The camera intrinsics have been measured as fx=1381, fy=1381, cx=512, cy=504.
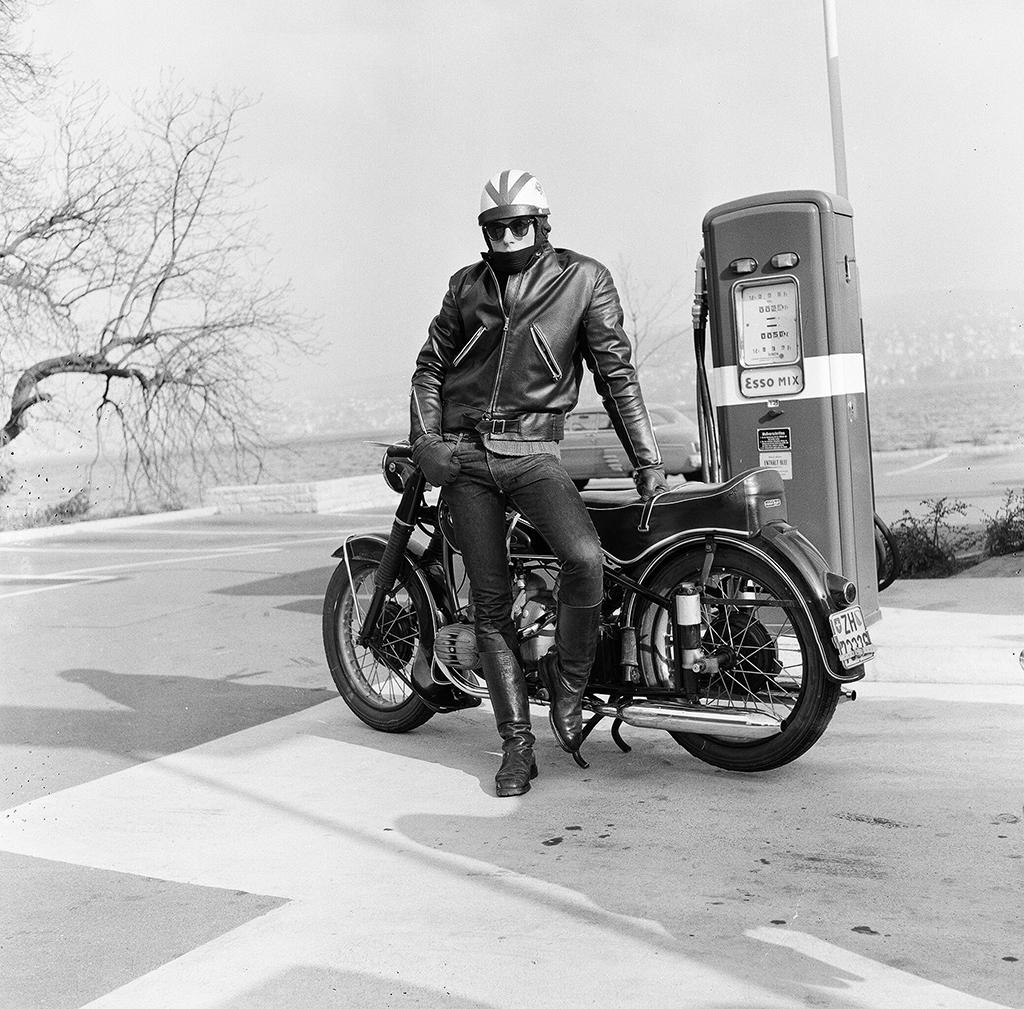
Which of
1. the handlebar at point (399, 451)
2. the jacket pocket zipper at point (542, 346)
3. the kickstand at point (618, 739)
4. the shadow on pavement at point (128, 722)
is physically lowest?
the shadow on pavement at point (128, 722)

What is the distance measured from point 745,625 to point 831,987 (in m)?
1.94

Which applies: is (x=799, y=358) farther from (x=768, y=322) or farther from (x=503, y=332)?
(x=503, y=332)

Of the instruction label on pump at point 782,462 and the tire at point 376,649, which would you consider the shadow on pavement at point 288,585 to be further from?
the instruction label on pump at point 782,462

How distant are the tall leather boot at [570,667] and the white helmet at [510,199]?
4.65 ft

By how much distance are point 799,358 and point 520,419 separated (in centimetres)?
217

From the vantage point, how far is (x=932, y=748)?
17.3ft

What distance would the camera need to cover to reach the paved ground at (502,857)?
3.39 metres

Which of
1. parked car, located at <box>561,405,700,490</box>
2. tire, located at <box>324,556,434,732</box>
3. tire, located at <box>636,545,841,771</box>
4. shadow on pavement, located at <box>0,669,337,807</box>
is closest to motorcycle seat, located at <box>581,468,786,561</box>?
tire, located at <box>636,545,841,771</box>

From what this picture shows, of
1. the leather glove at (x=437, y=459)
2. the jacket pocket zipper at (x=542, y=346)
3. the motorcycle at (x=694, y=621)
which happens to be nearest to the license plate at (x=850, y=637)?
the motorcycle at (x=694, y=621)

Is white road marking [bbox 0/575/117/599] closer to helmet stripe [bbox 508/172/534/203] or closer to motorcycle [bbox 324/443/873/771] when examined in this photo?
motorcycle [bbox 324/443/873/771]

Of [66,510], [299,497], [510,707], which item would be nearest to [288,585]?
[510,707]

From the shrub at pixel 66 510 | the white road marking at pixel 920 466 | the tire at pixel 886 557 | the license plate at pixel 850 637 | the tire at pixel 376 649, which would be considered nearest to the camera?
the license plate at pixel 850 637

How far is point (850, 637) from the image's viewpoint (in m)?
4.71

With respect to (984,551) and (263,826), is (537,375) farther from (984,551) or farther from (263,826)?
(984,551)
